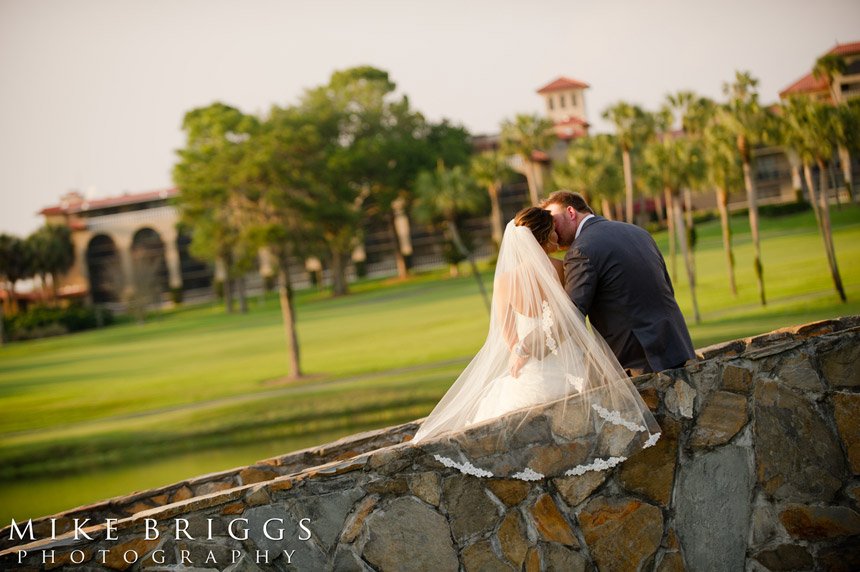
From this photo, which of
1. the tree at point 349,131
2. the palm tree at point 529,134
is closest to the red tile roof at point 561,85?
the palm tree at point 529,134

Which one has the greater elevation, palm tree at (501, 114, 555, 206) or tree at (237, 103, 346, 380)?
palm tree at (501, 114, 555, 206)

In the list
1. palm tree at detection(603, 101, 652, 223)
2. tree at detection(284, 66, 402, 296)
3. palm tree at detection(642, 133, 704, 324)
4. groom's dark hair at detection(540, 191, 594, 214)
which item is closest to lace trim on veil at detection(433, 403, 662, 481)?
groom's dark hair at detection(540, 191, 594, 214)

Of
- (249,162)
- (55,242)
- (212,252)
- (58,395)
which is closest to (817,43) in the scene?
(249,162)

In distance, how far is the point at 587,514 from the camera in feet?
14.8

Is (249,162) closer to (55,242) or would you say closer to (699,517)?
(699,517)

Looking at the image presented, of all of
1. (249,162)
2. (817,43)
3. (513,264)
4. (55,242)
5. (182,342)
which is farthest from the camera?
(55,242)

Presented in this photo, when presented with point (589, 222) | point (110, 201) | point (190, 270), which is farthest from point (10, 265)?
point (589, 222)

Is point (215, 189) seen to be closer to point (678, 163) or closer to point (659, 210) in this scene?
point (678, 163)

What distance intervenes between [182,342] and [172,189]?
1542 inches

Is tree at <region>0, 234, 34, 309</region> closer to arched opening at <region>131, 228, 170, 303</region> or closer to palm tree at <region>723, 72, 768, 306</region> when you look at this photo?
arched opening at <region>131, 228, 170, 303</region>

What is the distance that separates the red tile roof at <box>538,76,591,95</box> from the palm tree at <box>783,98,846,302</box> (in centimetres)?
2914

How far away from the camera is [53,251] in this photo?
71438 mm

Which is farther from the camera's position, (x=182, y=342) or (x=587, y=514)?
(x=182, y=342)

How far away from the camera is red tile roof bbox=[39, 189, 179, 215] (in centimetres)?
8131
